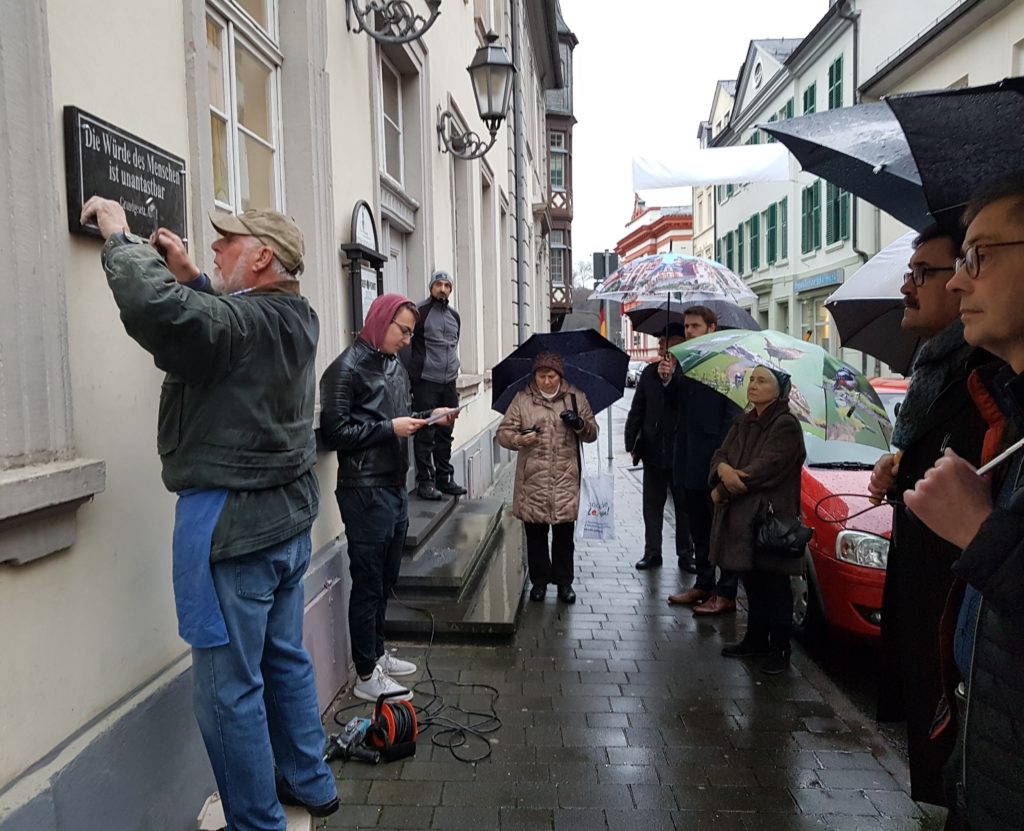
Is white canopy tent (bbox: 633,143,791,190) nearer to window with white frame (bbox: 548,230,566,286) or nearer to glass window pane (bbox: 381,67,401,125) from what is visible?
glass window pane (bbox: 381,67,401,125)

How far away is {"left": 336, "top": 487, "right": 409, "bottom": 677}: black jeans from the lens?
391 centimetres

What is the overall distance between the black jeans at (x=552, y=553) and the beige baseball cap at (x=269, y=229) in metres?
3.57

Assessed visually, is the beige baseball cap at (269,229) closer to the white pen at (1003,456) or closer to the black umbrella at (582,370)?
the white pen at (1003,456)

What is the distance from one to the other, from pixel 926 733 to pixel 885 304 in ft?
7.59

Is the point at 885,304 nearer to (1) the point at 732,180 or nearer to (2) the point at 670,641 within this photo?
(2) the point at 670,641

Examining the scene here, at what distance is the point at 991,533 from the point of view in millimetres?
1529

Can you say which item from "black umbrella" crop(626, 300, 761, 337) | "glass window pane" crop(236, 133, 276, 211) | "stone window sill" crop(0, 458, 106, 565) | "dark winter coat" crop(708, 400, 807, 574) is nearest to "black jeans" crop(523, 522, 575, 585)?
"dark winter coat" crop(708, 400, 807, 574)

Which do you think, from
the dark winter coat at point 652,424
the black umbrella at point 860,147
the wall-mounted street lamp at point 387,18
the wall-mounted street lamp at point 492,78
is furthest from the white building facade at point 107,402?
the wall-mounted street lamp at point 492,78

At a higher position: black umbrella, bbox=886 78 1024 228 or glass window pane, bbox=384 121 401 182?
glass window pane, bbox=384 121 401 182

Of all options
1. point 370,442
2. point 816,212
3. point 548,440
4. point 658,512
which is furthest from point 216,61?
point 816,212

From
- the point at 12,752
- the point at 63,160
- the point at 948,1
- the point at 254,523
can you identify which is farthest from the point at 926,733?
the point at 948,1

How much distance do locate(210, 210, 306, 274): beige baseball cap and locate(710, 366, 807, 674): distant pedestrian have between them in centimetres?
306

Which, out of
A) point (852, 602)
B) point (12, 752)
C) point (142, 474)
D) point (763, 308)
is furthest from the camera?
point (763, 308)

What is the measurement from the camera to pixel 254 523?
242cm
